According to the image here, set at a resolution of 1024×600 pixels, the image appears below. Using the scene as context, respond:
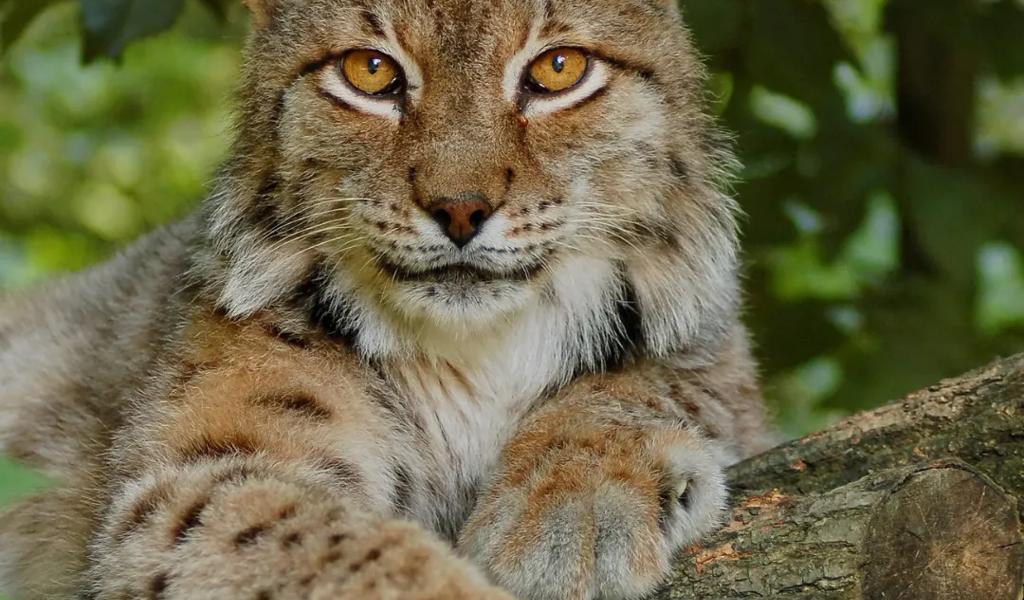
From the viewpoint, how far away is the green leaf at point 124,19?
4.30m

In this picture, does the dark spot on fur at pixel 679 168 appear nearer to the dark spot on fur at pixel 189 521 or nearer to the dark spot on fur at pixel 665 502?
the dark spot on fur at pixel 665 502

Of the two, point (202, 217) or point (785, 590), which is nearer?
point (785, 590)

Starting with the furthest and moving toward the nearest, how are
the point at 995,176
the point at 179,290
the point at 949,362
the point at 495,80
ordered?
the point at 995,176, the point at 949,362, the point at 179,290, the point at 495,80

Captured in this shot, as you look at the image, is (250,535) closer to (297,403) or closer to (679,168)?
(297,403)

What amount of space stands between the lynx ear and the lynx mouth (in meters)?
1.11

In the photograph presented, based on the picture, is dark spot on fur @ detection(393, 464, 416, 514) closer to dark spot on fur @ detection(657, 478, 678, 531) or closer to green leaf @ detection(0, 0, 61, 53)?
dark spot on fur @ detection(657, 478, 678, 531)

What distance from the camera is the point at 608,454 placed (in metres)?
3.54

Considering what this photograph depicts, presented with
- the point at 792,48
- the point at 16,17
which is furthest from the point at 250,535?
the point at 792,48

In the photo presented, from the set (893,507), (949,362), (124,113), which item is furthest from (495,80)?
(124,113)

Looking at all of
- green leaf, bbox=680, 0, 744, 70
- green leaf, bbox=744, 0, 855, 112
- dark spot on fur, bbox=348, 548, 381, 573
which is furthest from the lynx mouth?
green leaf, bbox=744, 0, 855, 112

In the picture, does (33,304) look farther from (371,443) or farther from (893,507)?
(893,507)

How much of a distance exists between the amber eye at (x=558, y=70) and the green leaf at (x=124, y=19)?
129cm

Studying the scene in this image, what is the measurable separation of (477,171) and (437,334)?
0.67 meters

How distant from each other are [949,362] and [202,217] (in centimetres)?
303
